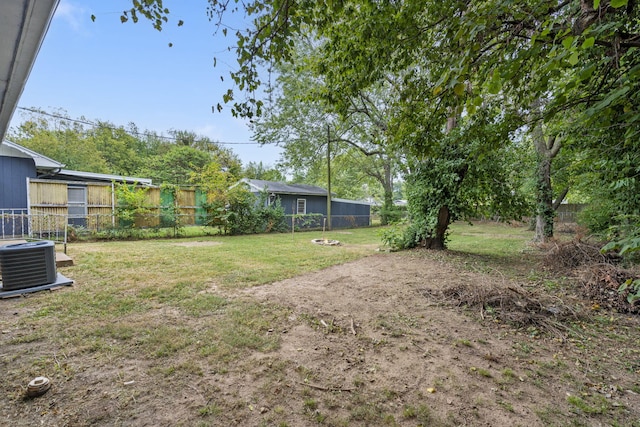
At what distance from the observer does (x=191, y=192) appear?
12836 mm

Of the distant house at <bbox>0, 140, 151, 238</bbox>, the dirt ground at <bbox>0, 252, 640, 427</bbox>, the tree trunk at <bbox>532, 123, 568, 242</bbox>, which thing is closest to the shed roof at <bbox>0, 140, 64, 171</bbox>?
the distant house at <bbox>0, 140, 151, 238</bbox>

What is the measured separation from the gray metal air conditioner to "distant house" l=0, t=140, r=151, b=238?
5.51m

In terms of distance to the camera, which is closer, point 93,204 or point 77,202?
point 77,202

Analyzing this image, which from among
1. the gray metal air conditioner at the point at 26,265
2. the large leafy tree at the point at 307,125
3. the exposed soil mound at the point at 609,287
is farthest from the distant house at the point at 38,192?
the exposed soil mound at the point at 609,287

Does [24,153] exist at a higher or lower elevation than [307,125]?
lower

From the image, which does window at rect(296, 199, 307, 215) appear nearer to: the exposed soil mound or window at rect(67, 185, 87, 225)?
window at rect(67, 185, 87, 225)

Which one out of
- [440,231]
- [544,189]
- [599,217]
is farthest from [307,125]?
[599,217]

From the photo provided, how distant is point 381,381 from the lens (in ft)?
6.70

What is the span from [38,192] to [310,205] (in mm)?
12403

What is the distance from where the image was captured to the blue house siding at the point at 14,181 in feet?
29.5

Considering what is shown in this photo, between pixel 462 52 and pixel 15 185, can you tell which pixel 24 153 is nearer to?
pixel 15 185

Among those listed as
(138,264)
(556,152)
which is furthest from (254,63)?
(556,152)

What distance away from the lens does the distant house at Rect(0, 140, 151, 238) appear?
877 cm

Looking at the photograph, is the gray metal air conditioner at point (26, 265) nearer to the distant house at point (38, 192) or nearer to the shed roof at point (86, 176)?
the distant house at point (38, 192)
